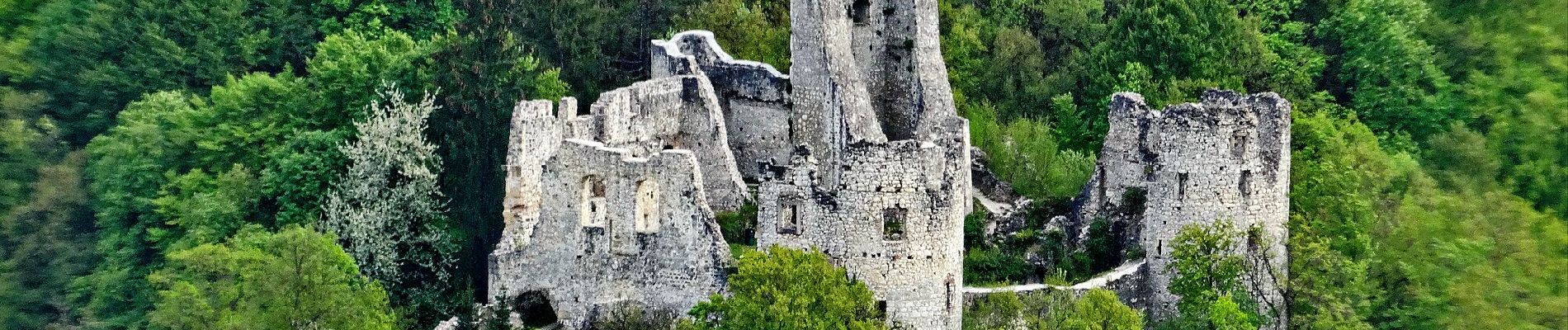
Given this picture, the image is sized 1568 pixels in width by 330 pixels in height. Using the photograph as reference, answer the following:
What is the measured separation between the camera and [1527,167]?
48.8m

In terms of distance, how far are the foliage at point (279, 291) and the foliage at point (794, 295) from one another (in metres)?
10.7

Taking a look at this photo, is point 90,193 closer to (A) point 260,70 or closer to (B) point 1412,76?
(A) point 260,70

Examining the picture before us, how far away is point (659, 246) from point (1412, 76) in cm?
2059

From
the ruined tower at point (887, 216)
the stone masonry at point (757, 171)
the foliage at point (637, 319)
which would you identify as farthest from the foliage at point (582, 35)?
the ruined tower at point (887, 216)

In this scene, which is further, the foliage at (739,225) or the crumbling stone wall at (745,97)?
the crumbling stone wall at (745,97)

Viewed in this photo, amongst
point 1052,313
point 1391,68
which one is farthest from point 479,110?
point 1391,68

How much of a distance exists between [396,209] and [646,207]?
13.1 m

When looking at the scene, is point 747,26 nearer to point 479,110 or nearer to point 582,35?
point 582,35

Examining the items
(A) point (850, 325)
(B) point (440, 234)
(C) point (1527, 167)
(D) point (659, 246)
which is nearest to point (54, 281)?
(B) point (440, 234)

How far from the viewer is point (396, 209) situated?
67.9 metres

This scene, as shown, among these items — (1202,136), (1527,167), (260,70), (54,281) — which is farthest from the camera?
(260,70)

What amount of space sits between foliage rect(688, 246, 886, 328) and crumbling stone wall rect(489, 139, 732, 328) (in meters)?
2.35

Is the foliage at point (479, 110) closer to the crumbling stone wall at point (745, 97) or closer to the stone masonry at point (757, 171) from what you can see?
the stone masonry at point (757, 171)

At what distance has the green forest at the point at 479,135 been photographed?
5497 centimetres
